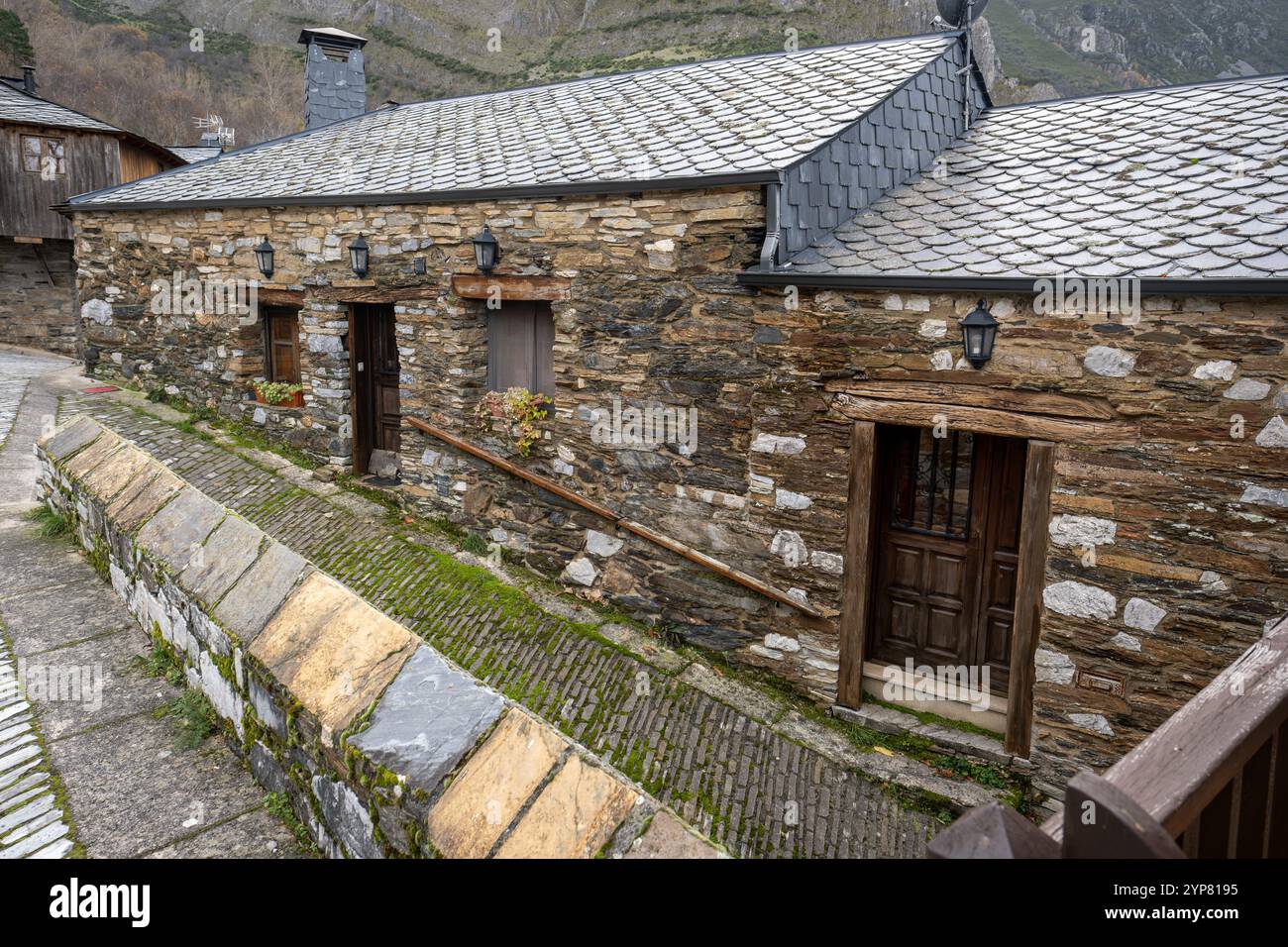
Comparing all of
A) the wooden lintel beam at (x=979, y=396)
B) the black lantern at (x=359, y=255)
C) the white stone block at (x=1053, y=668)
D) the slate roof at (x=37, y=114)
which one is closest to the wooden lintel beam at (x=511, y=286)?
the black lantern at (x=359, y=255)

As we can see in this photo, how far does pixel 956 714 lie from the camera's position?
5.94 meters

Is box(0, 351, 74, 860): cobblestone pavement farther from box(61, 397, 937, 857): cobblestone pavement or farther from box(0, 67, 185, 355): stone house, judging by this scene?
box(0, 67, 185, 355): stone house

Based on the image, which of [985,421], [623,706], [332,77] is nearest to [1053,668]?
[985,421]

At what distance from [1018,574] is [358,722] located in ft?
15.3

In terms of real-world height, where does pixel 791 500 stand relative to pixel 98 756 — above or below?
above

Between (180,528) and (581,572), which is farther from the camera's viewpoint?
(581,572)

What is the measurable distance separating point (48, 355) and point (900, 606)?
65.2 ft

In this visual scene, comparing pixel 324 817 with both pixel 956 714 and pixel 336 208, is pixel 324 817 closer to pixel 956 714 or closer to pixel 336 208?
pixel 956 714

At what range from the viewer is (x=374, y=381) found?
9.77m

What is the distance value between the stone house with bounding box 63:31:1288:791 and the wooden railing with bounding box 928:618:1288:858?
11.6 ft

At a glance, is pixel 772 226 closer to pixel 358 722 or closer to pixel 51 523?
pixel 358 722

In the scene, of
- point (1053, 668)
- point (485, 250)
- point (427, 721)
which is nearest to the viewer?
point (427, 721)
